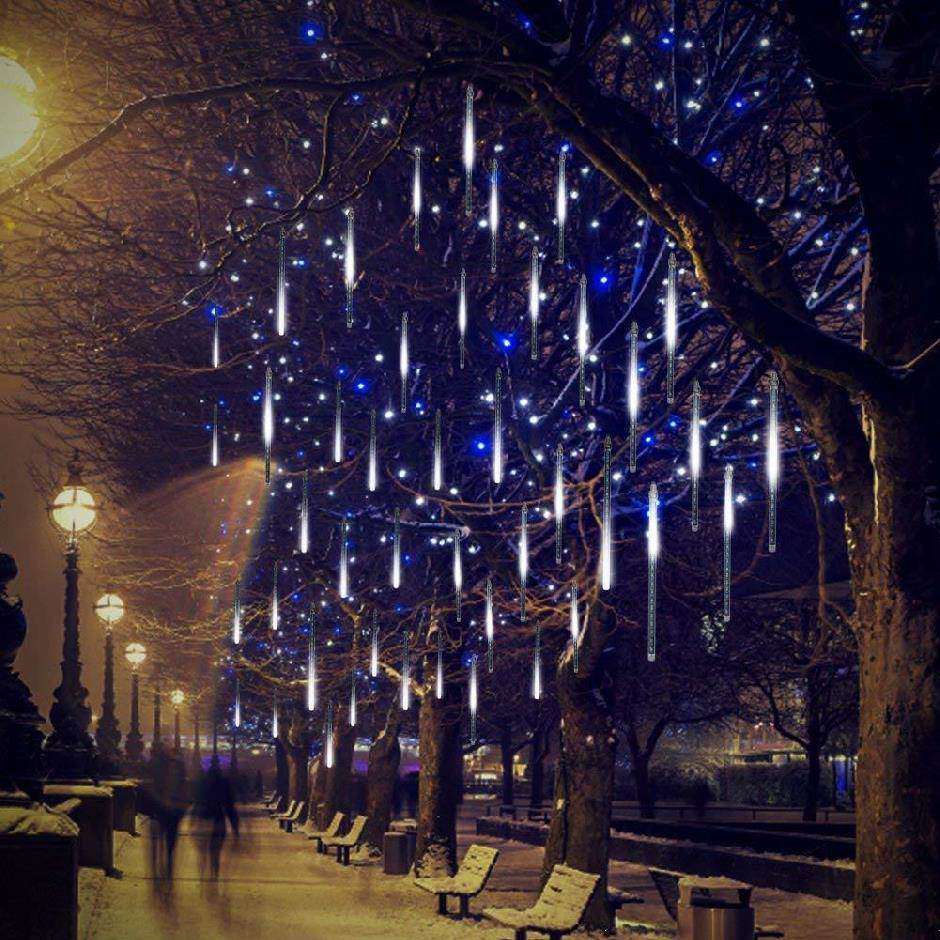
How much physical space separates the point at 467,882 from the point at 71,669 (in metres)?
7.93

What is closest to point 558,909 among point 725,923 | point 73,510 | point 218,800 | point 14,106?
point 725,923

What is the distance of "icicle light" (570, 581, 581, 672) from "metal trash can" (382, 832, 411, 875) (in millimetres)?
10439

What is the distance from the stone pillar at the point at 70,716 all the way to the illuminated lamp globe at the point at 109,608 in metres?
2.63

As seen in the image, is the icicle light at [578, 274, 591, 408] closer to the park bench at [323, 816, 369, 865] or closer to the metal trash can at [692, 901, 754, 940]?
the metal trash can at [692, 901, 754, 940]

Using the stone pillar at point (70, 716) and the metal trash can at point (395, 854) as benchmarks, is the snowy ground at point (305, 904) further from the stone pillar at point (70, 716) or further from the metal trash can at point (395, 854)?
the stone pillar at point (70, 716)

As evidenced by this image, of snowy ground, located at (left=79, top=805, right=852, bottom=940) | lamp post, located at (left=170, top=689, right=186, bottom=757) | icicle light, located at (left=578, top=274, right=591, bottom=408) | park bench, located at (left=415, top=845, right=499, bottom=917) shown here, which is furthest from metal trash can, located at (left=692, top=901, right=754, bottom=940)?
lamp post, located at (left=170, top=689, right=186, bottom=757)

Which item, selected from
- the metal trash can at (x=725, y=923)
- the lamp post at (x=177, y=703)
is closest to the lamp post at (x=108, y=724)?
the lamp post at (x=177, y=703)

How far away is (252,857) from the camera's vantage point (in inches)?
1284

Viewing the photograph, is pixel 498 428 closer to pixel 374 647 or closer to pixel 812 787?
pixel 374 647

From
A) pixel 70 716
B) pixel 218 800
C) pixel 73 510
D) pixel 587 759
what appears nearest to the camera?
pixel 587 759

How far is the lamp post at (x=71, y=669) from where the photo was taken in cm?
2169

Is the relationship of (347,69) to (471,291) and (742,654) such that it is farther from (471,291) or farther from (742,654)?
(742,654)

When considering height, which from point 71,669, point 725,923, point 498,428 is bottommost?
point 725,923

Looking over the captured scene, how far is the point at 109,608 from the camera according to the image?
2853cm
